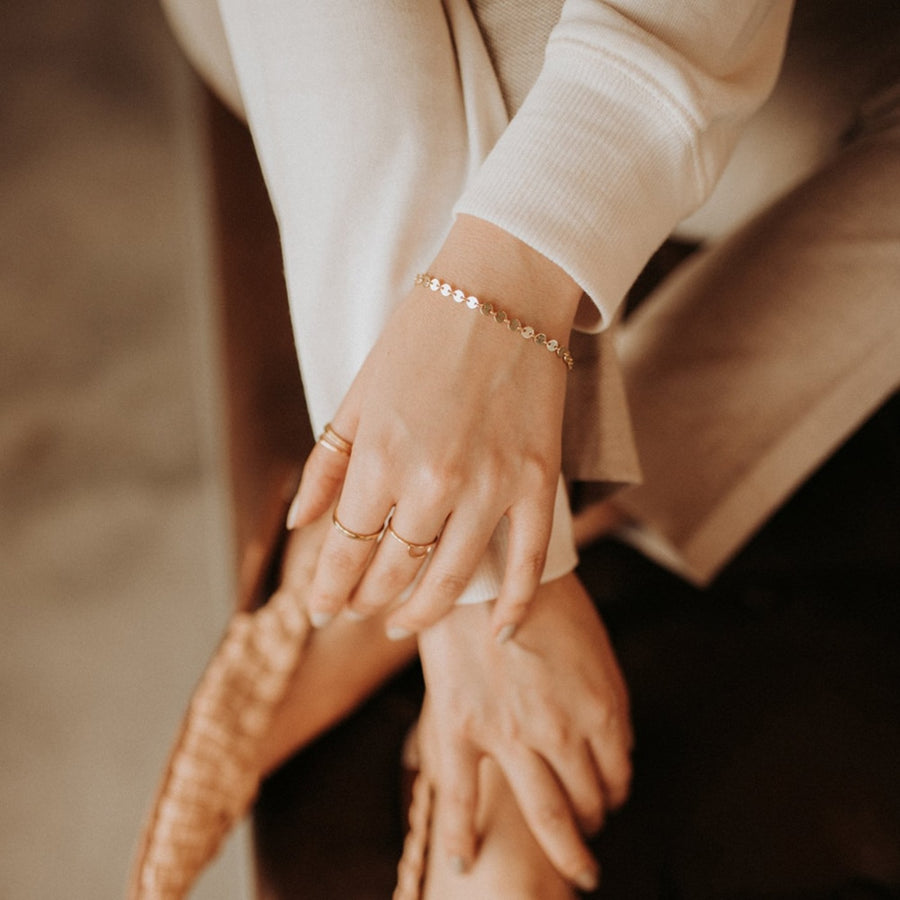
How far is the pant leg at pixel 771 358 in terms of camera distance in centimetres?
69

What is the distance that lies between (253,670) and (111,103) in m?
1.47

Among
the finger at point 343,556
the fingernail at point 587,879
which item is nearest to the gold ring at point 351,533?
the finger at point 343,556

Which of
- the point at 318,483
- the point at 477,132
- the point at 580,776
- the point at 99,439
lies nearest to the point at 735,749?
the point at 580,776

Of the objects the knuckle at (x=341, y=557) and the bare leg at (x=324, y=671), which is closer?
the knuckle at (x=341, y=557)

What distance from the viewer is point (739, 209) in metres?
0.88

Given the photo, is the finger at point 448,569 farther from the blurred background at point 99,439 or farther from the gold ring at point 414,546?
the blurred background at point 99,439

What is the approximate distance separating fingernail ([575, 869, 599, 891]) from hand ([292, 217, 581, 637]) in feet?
0.68

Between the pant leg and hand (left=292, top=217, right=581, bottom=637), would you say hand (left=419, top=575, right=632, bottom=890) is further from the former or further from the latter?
Answer: the pant leg

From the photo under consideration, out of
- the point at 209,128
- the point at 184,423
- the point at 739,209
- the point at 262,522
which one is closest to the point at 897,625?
the point at 739,209

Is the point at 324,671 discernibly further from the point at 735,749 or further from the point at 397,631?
the point at 735,749

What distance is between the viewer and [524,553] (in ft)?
1.68

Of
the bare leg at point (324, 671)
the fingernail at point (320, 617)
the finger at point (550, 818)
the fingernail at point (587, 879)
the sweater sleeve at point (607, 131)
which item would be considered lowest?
the bare leg at point (324, 671)

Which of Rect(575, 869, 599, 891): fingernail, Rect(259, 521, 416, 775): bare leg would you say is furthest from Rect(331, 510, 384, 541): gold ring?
Rect(575, 869, 599, 891): fingernail

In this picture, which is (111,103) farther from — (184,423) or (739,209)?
(739,209)
